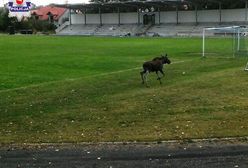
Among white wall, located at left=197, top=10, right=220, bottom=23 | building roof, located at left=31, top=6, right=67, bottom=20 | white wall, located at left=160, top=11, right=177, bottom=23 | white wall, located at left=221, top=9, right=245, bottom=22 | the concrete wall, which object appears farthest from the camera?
building roof, located at left=31, top=6, right=67, bottom=20

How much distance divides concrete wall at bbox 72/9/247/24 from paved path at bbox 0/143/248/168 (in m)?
95.7

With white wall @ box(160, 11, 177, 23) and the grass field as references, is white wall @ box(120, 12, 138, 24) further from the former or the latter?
the grass field

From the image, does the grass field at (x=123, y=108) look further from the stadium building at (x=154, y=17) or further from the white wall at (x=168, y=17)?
the white wall at (x=168, y=17)

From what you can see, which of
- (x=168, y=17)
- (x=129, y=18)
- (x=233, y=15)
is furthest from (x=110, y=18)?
(x=233, y=15)

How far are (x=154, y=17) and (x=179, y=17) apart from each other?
7.51 metres

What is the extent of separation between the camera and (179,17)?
114m

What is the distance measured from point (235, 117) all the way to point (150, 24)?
107m

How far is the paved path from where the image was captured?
9.28m

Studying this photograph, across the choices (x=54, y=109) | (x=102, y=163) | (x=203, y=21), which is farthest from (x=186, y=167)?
(x=203, y=21)

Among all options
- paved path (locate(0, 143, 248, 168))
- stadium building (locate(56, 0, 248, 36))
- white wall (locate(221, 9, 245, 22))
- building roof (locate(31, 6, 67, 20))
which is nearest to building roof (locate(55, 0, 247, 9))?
stadium building (locate(56, 0, 248, 36))

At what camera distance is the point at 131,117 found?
14000 millimetres

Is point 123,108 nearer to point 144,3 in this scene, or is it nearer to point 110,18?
point 144,3

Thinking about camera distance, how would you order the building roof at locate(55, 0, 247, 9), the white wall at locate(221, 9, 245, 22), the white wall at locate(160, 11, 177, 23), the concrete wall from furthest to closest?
the white wall at locate(160, 11, 177, 23) < the concrete wall < the white wall at locate(221, 9, 245, 22) < the building roof at locate(55, 0, 247, 9)

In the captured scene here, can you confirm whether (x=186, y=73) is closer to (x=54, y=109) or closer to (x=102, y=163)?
(x=54, y=109)
